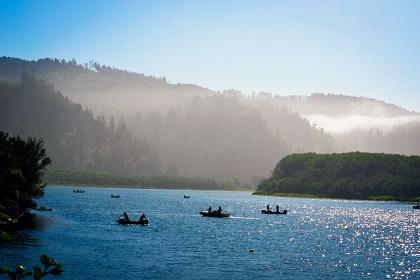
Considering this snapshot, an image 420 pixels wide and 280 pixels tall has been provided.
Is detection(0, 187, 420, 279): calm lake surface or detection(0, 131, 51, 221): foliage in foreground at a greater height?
detection(0, 131, 51, 221): foliage in foreground

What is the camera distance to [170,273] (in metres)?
62.7

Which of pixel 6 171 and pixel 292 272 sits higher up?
pixel 6 171

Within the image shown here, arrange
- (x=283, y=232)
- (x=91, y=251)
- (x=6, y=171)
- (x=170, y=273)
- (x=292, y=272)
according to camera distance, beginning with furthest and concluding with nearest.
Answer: (x=283, y=232), (x=6, y=171), (x=91, y=251), (x=292, y=272), (x=170, y=273)

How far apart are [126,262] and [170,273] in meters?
9.55

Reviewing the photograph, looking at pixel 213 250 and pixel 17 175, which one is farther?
pixel 17 175

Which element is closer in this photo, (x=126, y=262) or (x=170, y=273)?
(x=170, y=273)

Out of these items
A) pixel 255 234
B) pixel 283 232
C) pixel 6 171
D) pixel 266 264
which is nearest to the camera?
pixel 266 264

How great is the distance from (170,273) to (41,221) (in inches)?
2586

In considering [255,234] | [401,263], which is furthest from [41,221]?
[401,263]

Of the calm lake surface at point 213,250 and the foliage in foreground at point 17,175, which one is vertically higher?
the foliage in foreground at point 17,175

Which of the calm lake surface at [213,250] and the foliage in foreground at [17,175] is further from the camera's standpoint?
the foliage in foreground at [17,175]

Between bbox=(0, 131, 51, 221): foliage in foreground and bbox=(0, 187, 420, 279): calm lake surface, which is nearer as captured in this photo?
bbox=(0, 187, 420, 279): calm lake surface

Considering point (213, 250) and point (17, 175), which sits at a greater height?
point (17, 175)

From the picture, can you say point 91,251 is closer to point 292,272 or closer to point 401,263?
point 292,272
